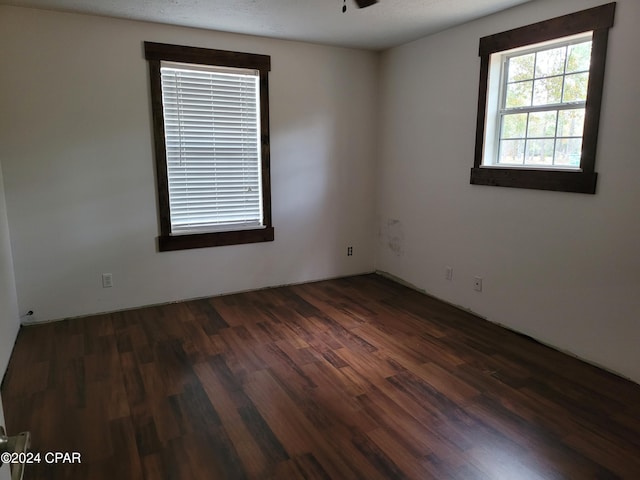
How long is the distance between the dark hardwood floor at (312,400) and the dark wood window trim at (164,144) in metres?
Answer: 0.77

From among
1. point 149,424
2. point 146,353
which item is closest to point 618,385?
point 149,424

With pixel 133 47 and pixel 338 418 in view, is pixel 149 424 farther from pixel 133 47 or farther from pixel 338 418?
pixel 133 47

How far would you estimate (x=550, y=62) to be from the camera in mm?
3107

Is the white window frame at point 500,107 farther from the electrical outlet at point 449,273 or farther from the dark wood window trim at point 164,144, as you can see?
the dark wood window trim at point 164,144

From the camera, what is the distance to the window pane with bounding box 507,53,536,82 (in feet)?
10.7

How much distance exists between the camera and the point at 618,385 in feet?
8.73

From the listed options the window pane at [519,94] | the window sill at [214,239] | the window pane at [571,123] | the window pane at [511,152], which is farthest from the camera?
the window sill at [214,239]

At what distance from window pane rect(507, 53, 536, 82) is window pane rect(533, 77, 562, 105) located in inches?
4.9

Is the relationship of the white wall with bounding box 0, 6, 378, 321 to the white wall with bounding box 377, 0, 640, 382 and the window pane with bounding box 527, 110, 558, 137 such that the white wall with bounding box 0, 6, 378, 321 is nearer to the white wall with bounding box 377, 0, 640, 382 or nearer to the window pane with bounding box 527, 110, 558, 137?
the white wall with bounding box 377, 0, 640, 382

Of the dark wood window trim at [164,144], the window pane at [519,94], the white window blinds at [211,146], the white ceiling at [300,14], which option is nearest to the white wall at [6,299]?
the dark wood window trim at [164,144]

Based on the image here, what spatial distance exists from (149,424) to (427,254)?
299cm

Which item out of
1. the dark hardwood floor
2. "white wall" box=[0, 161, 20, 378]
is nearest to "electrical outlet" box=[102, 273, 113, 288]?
the dark hardwood floor

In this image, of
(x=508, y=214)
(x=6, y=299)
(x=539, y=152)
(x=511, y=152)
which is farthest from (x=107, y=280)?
(x=539, y=152)

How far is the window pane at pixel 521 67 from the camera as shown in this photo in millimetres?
3256
